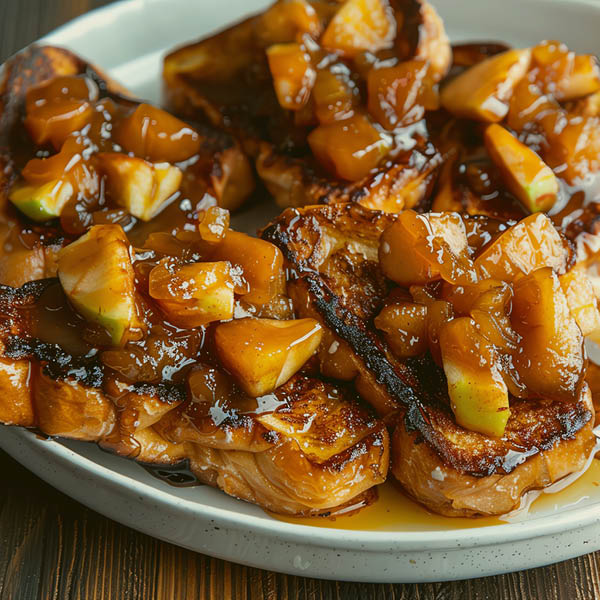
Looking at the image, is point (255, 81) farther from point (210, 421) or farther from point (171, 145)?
point (210, 421)

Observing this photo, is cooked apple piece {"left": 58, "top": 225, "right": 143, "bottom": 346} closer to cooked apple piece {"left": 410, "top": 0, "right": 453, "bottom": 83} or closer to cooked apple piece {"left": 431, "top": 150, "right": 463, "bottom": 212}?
cooked apple piece {"left": 431, "top": 150, "right": 463, "bottom": 212}

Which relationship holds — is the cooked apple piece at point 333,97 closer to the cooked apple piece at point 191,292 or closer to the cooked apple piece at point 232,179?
the cooked apple piece at point 232,179

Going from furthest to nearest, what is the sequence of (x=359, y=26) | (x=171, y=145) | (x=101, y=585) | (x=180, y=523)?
(x=359, y=26) < (x=171, y=145) < (x=101, y=585) < (x=180, y=523)

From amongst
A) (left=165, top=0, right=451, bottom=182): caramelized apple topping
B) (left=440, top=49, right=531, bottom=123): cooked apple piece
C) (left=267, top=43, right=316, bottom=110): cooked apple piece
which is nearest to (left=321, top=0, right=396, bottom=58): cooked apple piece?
(left=165, top=0, right=451, bottom=182): caramelized apple topping

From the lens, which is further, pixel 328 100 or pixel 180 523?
pixel 328 100

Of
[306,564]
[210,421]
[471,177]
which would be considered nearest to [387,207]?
[471,177]

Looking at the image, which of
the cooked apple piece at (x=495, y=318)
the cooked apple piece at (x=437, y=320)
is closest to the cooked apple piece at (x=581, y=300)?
the cooked apple piece at (x=495, y=318)

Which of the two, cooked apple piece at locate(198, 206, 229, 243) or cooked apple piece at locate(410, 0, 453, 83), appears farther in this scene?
cooked apple piece at locate(410, 0, 453, 83)
